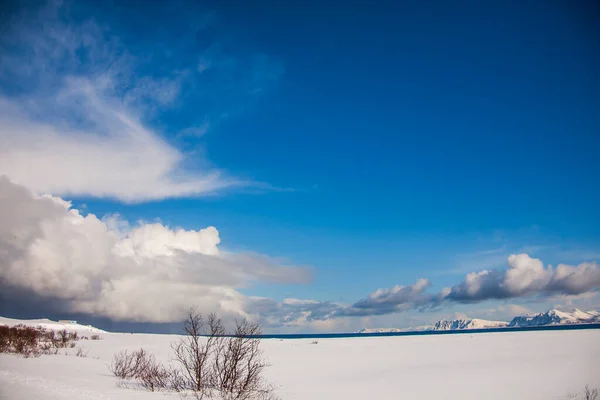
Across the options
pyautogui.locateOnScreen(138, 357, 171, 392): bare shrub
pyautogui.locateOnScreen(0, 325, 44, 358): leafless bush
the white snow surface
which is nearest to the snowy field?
the white snow surface

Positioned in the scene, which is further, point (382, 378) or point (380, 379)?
point (382, 378)

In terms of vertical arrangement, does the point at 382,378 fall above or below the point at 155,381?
below

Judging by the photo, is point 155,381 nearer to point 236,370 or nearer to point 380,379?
point 236,370

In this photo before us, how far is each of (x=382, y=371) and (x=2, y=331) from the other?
42278 millimetres

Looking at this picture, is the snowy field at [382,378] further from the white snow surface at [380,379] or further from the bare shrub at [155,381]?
the bare shrub at [155,381]

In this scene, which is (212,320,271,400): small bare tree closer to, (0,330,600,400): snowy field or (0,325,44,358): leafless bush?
(0,330,600,400): snowy field

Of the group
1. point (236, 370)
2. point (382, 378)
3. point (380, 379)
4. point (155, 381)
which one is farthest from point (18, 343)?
point (382, 378)

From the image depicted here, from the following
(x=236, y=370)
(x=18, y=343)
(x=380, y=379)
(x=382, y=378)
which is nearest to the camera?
(x=236, y=370)

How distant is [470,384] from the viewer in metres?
25.2

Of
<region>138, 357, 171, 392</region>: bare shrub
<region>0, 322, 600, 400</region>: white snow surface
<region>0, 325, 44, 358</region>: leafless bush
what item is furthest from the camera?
<region>0, 325, 44, 358</region>: leafless bush

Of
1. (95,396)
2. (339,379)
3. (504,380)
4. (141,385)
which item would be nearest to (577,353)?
(504,380)

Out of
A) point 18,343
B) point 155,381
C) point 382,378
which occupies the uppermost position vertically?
point 18,343

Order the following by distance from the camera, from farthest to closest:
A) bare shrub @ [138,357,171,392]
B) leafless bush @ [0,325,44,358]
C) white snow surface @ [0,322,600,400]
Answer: leafless bush @ [0,325,44,358] < bare shrub @ [138,357,171,392] < white snow surface @ [0,322,600,400]

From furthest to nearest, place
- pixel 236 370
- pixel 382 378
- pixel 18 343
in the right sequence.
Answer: pixel 18 343 < pixel 382 378 < pixel 236 370
